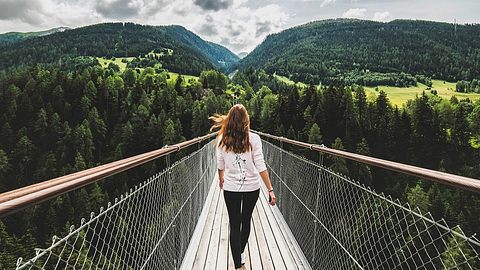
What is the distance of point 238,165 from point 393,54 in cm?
16833

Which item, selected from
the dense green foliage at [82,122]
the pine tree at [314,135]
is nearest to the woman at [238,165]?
the dense green foliage at [82,122]

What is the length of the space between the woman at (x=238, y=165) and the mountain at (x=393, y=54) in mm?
124169

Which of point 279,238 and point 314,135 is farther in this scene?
point 314,135

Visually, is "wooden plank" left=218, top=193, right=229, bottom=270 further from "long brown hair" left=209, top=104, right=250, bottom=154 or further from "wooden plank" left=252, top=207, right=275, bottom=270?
"long brown hair" left=209, top=104, right=250, bottom=154

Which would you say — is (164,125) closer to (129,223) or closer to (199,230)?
(199,230)

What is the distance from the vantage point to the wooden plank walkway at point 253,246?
3365 mm

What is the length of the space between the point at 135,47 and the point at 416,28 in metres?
144

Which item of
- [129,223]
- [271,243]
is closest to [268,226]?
[271,243]

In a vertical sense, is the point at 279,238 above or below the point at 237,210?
below

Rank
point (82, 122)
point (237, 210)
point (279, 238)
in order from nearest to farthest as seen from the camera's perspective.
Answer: point (237, 210)
point (279, 238)
point (82, 122)

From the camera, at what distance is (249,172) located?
10.1ft

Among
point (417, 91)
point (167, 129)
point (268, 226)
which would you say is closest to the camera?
point (268, 226)

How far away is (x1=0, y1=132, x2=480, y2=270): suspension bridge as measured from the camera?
132 centimetres

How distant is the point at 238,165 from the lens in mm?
3047
